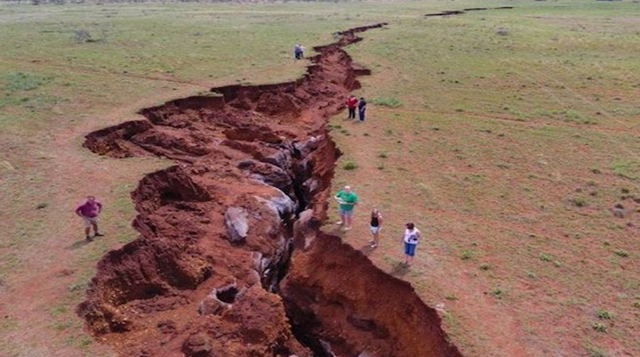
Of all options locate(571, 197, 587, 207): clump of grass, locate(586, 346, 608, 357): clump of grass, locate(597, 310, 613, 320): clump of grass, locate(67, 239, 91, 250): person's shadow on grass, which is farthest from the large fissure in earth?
locate(571, 197, 587, 207): clump of grass

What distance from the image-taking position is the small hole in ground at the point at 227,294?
21266mm

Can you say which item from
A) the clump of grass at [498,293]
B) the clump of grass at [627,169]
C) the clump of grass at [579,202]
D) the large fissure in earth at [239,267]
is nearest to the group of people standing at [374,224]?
the large fissure in earth at [239,267]

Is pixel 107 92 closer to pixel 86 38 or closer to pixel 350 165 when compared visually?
pixel 350 165

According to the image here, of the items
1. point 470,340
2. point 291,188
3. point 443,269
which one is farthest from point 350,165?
point 470,340

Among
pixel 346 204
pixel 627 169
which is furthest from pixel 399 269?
pixel 627 169

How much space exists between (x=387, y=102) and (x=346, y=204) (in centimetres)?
2113

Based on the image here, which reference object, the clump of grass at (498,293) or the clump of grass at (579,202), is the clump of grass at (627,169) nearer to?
the clump of grass at (579,202)

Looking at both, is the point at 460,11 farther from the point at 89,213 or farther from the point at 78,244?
the point at 78,244

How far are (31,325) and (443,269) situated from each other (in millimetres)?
14459

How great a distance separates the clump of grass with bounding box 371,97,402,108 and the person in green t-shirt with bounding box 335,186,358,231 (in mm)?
19814

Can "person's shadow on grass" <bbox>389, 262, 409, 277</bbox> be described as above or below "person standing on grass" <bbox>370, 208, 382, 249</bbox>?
below

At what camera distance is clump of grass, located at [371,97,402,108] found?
4153cm

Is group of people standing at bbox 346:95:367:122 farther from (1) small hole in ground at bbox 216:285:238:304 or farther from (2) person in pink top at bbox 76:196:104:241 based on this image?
(2) person in pink top at bbox 76:196:104:241

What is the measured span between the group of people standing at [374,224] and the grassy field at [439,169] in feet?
2.04
